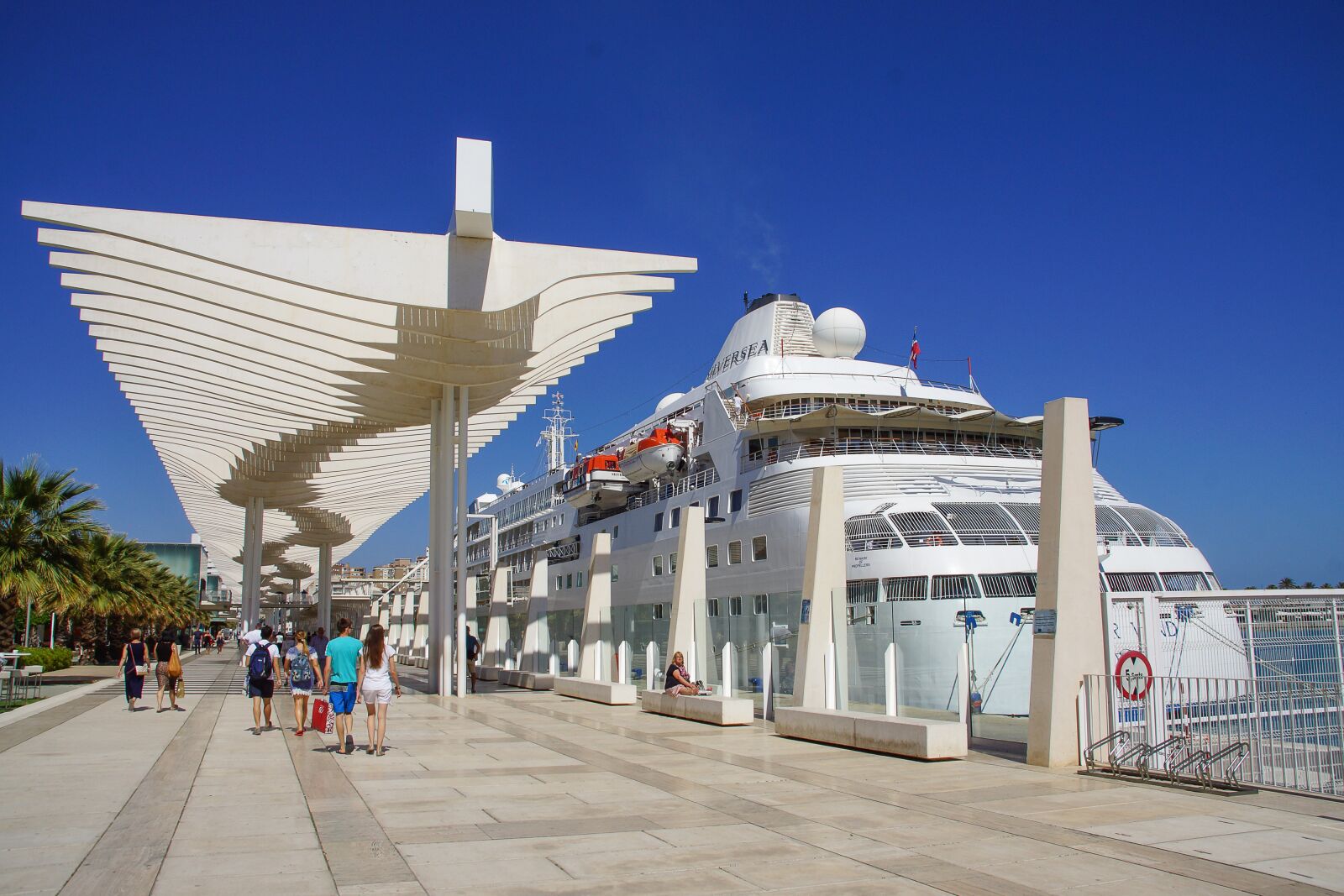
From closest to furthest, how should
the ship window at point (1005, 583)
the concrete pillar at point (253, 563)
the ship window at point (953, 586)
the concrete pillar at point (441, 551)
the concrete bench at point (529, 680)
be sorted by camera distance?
1. the ship window at point (953, 586)
2. the ship window at point (1005, 583)
3. the concrete pillar at point (441, 551)
4. the concrete bench at point (529, 680)
5. the concrete pillar at point (253, 563)

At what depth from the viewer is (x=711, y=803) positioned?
8.30 metres

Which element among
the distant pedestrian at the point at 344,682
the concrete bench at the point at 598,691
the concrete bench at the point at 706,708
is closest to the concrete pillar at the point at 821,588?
the concrete bench at the point at 706,708

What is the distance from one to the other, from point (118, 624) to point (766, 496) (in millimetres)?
30018

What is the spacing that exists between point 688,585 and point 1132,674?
8822 mm

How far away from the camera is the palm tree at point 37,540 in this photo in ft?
71.2

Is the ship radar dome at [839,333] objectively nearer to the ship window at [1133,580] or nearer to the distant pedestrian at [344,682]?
the ship window at [1133,580]

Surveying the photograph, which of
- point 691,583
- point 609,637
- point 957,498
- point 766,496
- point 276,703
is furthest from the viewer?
point 766,496

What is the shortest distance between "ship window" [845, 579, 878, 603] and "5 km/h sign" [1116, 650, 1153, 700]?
457 inches

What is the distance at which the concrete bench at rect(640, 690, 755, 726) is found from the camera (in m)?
14.8

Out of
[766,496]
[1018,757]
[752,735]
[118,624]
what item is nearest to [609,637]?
[766,496]

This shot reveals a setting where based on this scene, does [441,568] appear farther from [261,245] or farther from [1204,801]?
[1204,801]

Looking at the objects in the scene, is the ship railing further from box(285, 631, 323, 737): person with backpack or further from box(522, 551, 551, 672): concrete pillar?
box(285, 631, 323, 737): person with backpack

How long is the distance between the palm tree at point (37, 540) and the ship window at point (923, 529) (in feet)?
61.9

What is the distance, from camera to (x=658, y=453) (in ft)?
→ 105
